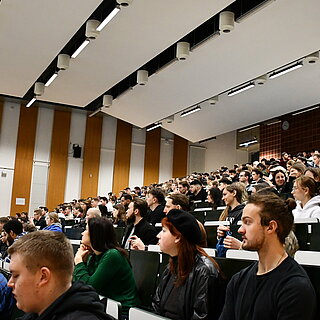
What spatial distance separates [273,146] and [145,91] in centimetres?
564

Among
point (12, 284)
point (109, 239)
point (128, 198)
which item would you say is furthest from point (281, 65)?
point (12, 284)

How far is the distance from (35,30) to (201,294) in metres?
8.18

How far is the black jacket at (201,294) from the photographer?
6.89 feet

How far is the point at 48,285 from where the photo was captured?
1337mm

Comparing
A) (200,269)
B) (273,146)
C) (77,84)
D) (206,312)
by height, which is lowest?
(206,312)

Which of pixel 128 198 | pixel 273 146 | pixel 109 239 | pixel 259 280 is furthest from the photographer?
pixel 273 146

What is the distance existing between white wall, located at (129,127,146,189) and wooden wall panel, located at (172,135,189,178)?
4.83 feet

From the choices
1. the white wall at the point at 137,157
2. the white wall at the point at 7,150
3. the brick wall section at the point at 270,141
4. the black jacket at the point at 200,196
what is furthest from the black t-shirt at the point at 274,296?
the white wall at the point at 137,157

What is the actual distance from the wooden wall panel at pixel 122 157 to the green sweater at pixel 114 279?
48.6 ft

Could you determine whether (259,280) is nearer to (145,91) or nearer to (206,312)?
(206,312)

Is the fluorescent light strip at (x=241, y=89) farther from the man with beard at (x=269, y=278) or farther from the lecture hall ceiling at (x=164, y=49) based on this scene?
the man with beard at (x=269, y=278)

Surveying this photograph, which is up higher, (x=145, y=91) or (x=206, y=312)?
(x=145, y=91)

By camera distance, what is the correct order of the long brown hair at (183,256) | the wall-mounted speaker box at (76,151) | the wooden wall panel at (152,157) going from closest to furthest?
the long brown hair at (183,256)
the wall-mounted speaker box at (76,151)
the wooden wall panel at (152,157)

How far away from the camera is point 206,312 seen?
6.81ft
